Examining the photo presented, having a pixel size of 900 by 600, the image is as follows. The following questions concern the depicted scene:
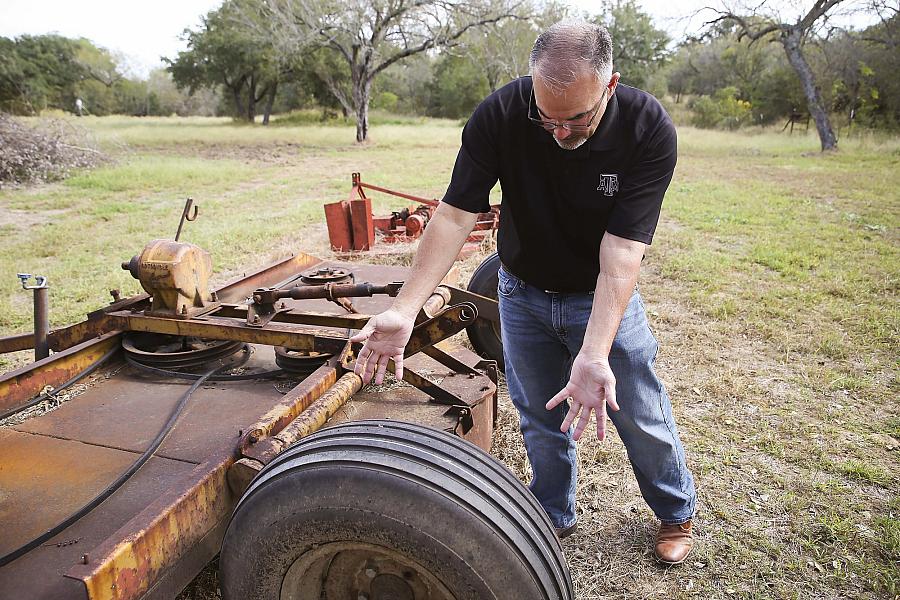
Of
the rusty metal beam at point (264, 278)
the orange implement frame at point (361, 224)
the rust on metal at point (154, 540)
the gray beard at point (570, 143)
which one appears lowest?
the rust on metal at point (154, 540)

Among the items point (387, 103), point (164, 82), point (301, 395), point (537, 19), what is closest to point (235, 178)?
point (301, 395)

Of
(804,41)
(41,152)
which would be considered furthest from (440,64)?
(41,152)

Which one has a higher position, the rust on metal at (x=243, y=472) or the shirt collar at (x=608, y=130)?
the shirt collar at (x=608, y=130)

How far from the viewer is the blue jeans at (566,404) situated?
7.42 feet

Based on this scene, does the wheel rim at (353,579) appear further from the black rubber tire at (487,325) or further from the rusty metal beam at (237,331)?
the black rubber tire at (487,325)

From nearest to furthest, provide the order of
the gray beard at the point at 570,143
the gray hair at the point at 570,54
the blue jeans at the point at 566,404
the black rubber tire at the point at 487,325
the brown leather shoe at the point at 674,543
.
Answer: the gray hair at the point at 570,54 < the gray beard at the point at 570,143 < the blue jeans at the point at 566,404 < the brown leather shoe at the point at 674,543 < the black rubber tire at the point at 487,325

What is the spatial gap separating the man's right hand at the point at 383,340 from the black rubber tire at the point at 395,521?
1.22ft

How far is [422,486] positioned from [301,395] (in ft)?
2.88

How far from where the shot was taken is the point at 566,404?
2748 mm

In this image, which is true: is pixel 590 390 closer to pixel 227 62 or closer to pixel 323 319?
pixel 323 319

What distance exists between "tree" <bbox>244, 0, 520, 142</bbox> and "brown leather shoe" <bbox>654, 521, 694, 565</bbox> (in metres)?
23.9

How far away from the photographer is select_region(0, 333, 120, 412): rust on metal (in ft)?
9.25

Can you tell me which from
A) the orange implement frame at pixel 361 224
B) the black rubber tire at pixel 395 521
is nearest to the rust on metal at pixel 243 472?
the black rubber tire at pixel 395 521

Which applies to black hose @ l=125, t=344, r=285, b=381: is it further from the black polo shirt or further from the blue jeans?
the black polo shirt
